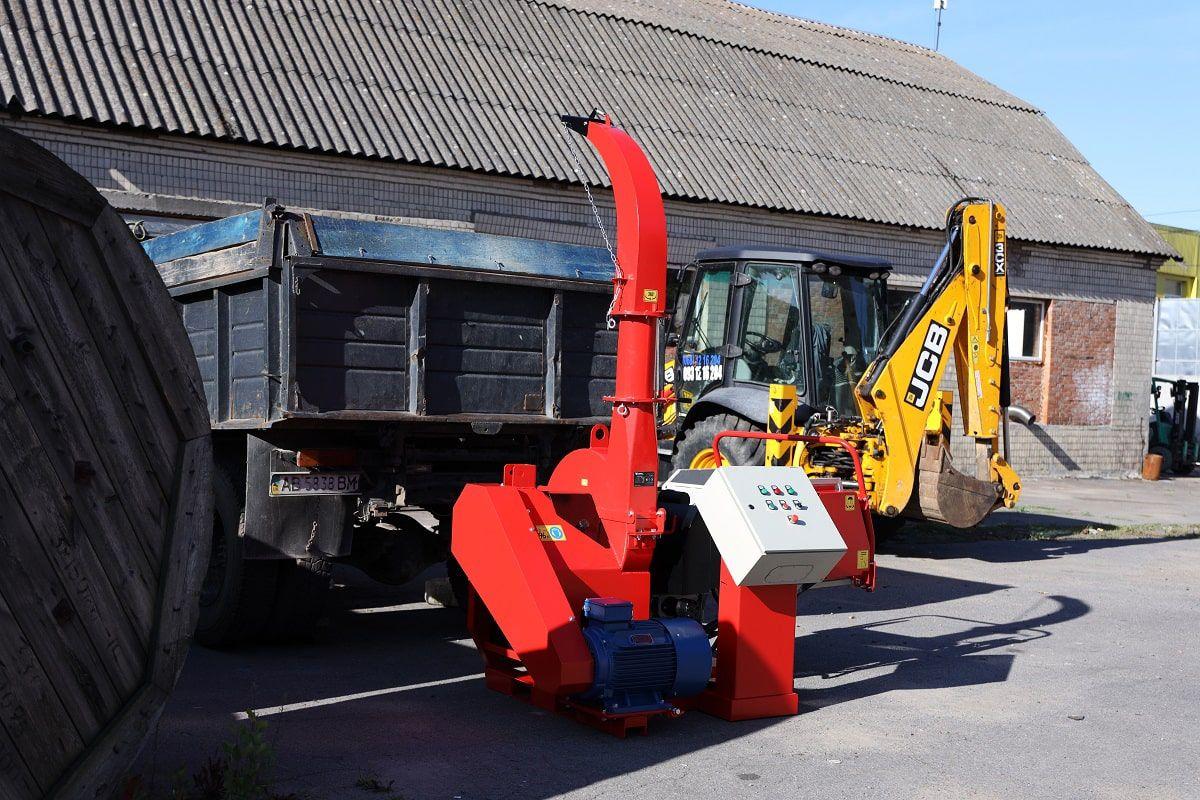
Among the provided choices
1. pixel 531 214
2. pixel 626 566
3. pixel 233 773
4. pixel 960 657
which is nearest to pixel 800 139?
pixel 531 214

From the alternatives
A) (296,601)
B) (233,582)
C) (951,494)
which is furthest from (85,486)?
(951,494)

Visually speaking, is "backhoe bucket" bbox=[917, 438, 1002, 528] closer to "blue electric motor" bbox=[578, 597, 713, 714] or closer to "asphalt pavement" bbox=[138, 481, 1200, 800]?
"asphalt pavement" bbox=[138, 481, 1200, 800]

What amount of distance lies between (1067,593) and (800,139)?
11.0 meters

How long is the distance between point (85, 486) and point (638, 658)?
2643mm

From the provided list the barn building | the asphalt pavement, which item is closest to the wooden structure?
the asphalt pavement

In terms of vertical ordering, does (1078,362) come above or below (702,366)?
above

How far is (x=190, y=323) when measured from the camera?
730 cm

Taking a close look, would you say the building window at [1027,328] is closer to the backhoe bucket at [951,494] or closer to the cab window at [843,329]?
the cab window at [843,329]

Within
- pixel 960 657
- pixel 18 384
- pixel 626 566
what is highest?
pixel 18 384

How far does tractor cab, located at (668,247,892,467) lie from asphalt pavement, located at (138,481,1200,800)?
259cm

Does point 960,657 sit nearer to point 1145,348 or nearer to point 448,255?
point 448,255

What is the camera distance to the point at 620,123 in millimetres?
17609

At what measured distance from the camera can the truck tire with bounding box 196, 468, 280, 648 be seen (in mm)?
7051

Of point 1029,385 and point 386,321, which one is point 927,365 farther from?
point 1029,385
